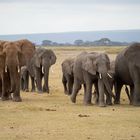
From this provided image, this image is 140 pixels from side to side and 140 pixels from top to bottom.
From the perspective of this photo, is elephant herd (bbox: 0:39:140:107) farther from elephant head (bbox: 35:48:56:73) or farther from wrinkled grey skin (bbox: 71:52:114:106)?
elephant head (bbox: 35:48:56:73)

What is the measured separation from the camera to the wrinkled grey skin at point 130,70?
20000 mm

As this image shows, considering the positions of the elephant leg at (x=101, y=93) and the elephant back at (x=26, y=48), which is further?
the elephant back at (x=26, y=48)

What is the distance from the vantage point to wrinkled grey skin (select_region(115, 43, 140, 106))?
20000 millimetres

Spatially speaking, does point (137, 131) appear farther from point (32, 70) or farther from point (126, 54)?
point (32, 70)

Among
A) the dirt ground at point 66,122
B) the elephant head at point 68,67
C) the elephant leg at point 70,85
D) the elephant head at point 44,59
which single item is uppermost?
the elephant head at point 44,59

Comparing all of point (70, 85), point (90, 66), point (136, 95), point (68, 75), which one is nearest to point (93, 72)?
point (90, 66)

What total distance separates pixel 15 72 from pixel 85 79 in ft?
9.23

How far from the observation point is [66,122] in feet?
50.2

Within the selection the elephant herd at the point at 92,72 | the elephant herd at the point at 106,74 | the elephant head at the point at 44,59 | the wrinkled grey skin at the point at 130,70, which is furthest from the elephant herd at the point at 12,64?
the elephant head at the point at 44,59

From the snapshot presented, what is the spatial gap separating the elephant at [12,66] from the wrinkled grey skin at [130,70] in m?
3.90

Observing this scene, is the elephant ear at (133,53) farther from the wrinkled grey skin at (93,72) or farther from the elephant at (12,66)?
the elephant at (12,66)

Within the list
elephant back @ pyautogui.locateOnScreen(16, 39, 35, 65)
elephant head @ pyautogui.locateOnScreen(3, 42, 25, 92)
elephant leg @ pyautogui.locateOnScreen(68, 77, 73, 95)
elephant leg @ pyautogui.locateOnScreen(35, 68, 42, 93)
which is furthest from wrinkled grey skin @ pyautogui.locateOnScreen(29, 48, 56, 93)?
elephant head @ pyautogui.locateOnScreen(3, 42, 25, 92)

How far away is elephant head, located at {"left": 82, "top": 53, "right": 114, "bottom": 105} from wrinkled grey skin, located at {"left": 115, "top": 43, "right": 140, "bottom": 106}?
0.96 meters

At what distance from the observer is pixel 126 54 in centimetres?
2089
